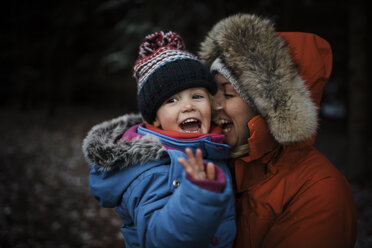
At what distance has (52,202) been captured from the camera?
594 cm

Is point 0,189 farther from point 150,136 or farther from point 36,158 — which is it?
point 150,136

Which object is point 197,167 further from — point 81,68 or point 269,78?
point 81,68

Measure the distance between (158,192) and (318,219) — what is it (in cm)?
103

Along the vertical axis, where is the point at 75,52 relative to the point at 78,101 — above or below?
above

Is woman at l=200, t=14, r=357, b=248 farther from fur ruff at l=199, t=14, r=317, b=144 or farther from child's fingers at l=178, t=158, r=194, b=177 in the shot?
child's fingers at l=178, t=158, r=194, b=177

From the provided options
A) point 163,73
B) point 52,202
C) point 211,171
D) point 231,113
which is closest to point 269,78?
point 231,113

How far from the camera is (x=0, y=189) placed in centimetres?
598

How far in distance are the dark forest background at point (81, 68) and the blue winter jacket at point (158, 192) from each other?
235 cm

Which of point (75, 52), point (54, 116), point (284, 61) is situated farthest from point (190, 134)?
point (75, 52)

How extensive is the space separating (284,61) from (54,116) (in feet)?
54.8

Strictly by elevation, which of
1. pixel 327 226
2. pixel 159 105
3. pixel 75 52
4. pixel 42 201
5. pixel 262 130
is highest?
pixel 75 52

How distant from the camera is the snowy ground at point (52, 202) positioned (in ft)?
15.5

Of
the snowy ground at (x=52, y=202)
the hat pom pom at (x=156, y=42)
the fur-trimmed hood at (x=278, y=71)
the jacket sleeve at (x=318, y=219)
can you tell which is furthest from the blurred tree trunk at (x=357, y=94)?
the hat pom pom at (x=156, y=42)

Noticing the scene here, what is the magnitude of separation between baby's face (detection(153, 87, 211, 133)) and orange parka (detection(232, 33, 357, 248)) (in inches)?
15.6
